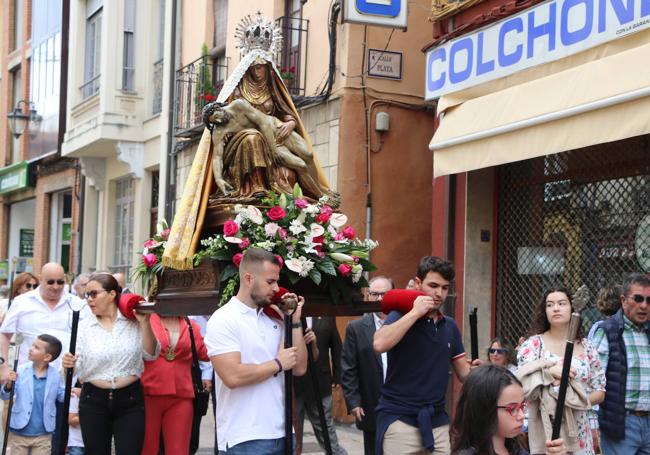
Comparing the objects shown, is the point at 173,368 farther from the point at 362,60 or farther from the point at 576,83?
the point at 362,60

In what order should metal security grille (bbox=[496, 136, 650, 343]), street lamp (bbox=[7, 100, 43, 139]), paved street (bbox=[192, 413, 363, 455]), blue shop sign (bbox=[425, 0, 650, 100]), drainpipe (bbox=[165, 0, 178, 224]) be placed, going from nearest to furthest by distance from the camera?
blue shop sign (bbox=[425, 0, 650, 100]) < metal security grille (bbox=[496, 136, 650, 343]) < paved street (bbox=[192, 413, 363, 455]) < drainpipe (bbox=[165, 0, 178, 224]) < street lamp (bbox=[7, 100, 43, 139])

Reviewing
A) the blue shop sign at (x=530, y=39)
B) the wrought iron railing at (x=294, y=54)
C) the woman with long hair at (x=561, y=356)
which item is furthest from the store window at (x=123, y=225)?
the woman with long hair at (x=561, y=356)

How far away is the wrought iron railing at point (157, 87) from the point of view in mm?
20078

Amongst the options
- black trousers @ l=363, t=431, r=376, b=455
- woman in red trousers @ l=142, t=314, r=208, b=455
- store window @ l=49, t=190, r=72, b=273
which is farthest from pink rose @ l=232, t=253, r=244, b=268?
store window @ l=49, t=190, r=72, b=273

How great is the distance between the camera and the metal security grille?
9836 mm

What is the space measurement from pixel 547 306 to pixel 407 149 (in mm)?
7437

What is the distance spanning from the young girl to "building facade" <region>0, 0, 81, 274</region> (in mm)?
20253

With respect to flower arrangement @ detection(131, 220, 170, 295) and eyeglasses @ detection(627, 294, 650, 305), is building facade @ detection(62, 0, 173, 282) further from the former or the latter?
eyeglasses @ detection(627, 294, 650, 305)

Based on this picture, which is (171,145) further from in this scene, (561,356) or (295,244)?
(561,356)

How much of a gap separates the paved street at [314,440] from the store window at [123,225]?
8.34 metres

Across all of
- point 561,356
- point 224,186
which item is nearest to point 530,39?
point 224,186

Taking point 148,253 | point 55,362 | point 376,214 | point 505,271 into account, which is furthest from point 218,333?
point 376,214

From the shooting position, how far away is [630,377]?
22.6 ft

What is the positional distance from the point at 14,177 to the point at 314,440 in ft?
61.0
